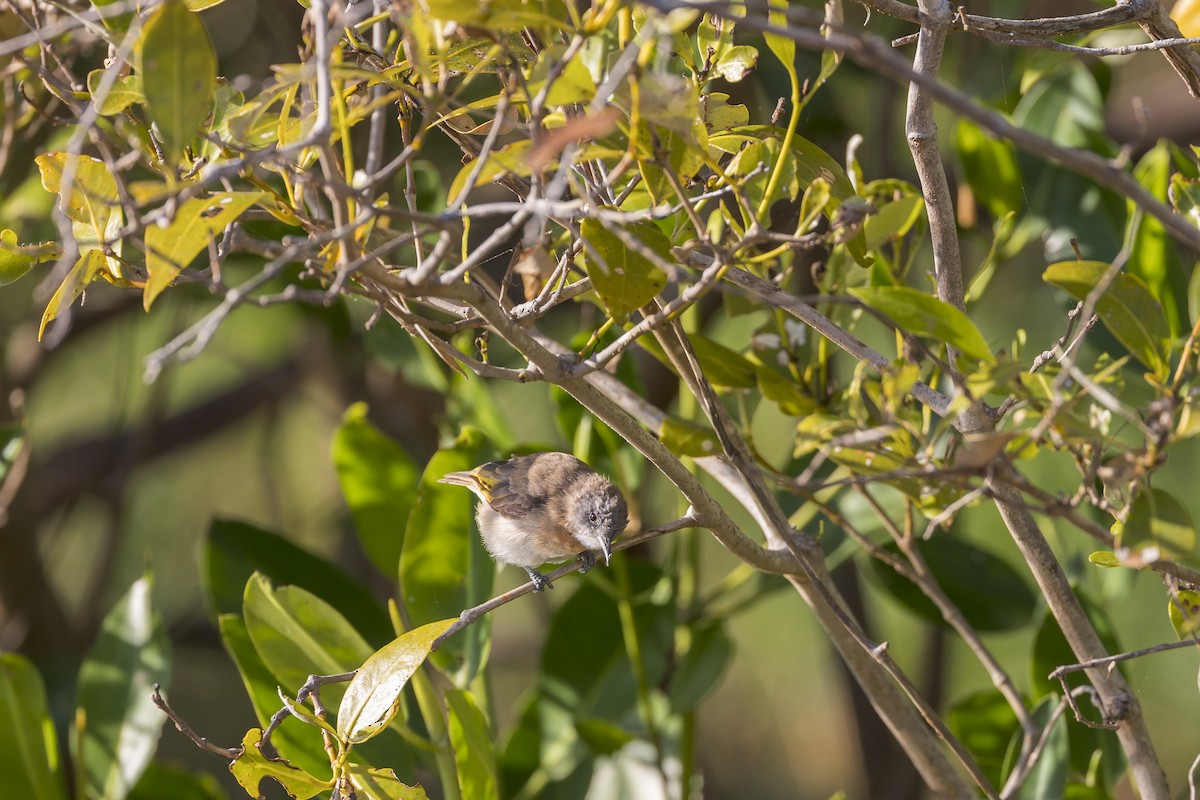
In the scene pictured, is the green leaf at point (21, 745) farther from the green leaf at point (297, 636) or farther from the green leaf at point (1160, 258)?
the green leaf at point (1160, 258)

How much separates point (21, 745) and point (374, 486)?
59 centimetres

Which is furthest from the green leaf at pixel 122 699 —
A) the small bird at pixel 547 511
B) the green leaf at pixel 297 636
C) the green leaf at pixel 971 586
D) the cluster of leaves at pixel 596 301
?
the green leaf at pixel 971 586

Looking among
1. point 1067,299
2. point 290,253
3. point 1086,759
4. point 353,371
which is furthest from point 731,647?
point 353,371

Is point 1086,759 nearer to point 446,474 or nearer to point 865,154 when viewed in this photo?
point 446,474

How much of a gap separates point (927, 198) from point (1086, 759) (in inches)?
37.2

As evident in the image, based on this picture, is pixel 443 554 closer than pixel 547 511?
Yes

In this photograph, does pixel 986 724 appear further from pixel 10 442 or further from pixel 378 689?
pixel 10 442

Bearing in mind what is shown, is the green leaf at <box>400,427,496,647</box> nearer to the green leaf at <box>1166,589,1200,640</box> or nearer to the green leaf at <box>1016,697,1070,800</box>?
the green leaf at <box>1016,697,1070,800</box>

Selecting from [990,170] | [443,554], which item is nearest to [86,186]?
[443,554]

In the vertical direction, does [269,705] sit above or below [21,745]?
above

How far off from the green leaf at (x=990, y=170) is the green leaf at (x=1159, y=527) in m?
1.02

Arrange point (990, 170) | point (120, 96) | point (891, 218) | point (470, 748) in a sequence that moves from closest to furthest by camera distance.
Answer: point (120, 96), point (891, 218), point (470, 748), point (990, 170)

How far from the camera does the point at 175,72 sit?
0.83m

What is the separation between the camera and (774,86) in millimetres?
2012
